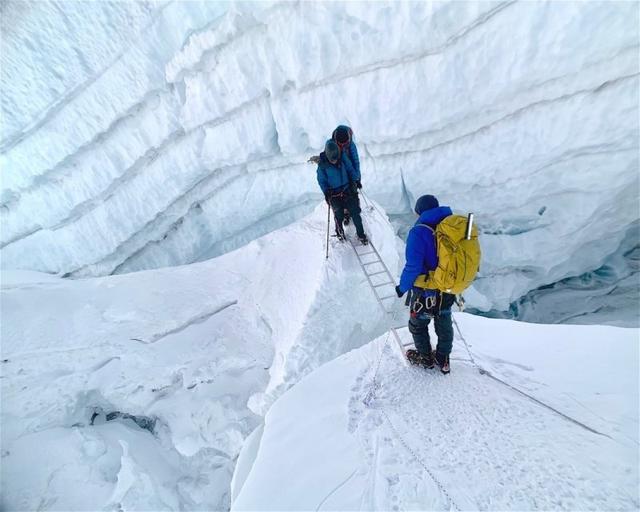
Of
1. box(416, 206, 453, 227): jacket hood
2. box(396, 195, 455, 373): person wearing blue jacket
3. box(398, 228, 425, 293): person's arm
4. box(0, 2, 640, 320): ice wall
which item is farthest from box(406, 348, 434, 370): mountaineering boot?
box(0, 2, 640, 320): ice wall

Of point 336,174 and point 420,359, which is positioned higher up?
point 336,174

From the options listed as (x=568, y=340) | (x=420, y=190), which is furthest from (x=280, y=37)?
→ (x=568, y=340)

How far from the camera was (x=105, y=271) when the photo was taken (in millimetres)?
9492

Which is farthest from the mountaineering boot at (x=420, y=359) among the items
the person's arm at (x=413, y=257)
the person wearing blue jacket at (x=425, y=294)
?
the person's arm at (x=413, y=257)

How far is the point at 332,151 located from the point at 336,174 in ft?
1.02

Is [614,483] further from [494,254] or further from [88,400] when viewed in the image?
[494,254]

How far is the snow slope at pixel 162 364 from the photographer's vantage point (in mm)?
4105

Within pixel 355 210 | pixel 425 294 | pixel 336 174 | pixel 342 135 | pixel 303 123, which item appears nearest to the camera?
pixel 425 294

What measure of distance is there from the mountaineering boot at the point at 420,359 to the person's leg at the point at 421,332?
1.2 inches

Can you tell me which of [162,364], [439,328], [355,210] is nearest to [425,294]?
[439,328]

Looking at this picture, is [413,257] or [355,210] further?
[355,210]

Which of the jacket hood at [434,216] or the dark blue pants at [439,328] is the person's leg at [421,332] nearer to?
the dark blue pants at [439,328]

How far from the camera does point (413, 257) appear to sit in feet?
8.32

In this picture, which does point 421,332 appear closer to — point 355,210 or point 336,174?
point 355,210
